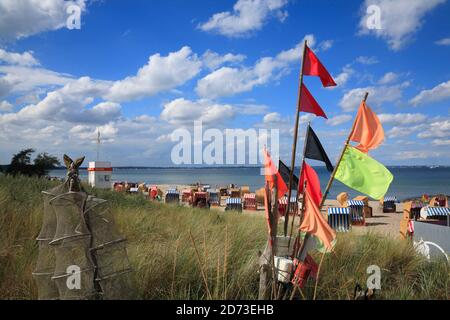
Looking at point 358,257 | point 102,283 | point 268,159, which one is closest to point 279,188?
point 268,159

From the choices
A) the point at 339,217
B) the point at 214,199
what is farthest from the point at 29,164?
the point at 339,217

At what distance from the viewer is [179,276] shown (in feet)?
12.0

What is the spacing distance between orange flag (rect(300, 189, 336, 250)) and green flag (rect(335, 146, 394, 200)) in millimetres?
315

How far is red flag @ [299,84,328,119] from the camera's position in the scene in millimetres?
3131

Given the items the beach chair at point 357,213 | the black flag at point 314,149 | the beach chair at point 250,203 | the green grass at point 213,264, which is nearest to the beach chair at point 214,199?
the beach chair at point 250,203

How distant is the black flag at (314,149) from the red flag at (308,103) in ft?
0.51

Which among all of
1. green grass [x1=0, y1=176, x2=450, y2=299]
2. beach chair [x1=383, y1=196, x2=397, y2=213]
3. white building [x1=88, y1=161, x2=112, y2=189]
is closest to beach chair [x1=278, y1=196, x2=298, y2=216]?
green grass [x1=0, y1=176, x2=450, y2=299]

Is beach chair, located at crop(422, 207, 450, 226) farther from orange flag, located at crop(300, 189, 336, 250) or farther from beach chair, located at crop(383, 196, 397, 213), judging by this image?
orange flag, located at crop(300, 189, 336, 250)

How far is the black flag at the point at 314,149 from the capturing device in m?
3.20

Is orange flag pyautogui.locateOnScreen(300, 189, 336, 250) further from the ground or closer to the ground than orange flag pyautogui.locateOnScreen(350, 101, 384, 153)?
closer to the ground

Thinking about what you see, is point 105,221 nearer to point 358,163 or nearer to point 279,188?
point 279,188

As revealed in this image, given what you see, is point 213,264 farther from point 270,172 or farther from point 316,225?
point 316,225
